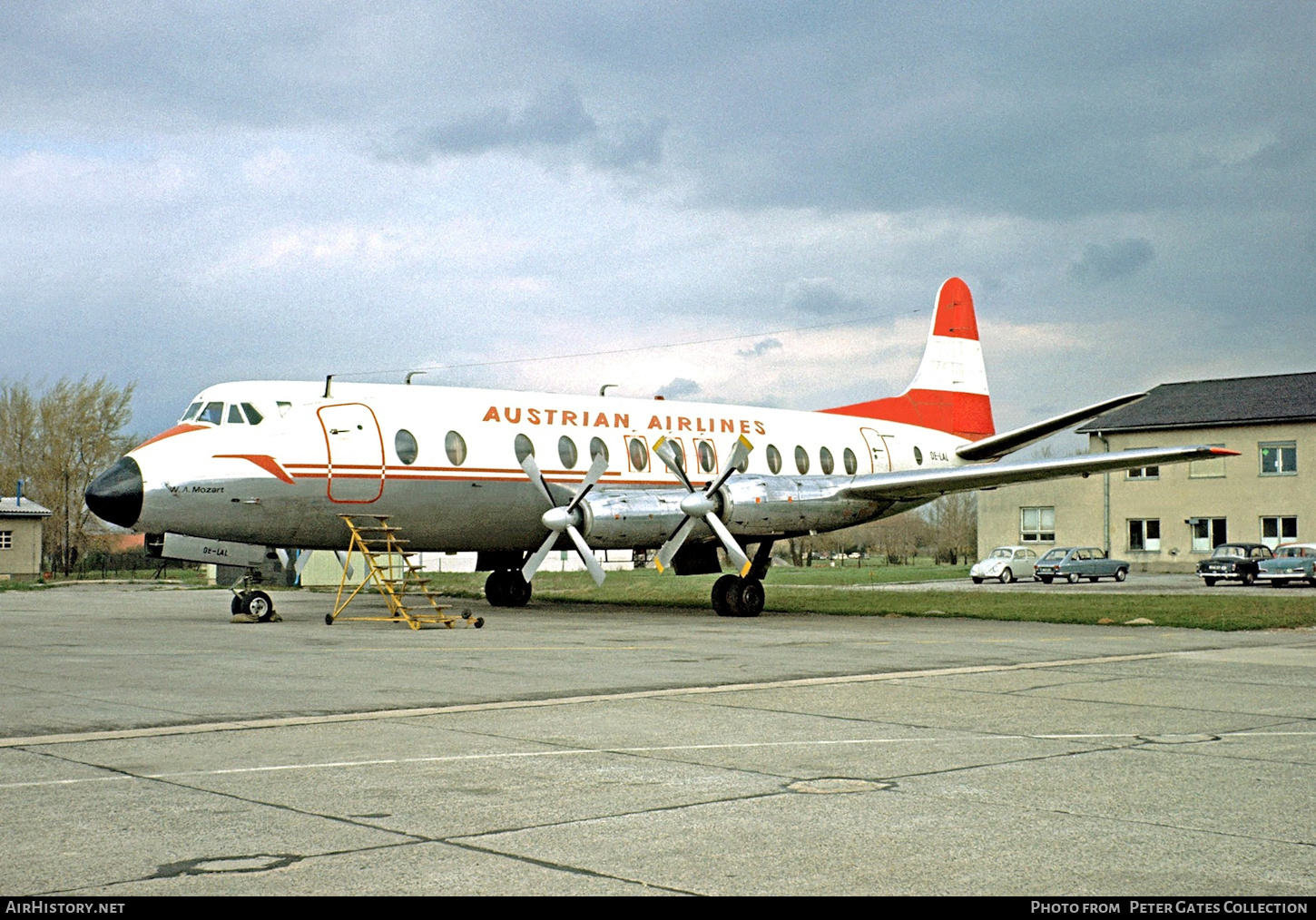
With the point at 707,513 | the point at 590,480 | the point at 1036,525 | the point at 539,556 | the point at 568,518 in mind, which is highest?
the point at 590,480

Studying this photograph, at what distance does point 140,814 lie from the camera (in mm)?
6664

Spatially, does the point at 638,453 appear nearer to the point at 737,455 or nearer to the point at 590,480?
the point at 590,480

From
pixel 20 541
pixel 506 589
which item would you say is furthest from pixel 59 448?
pixel 506 589

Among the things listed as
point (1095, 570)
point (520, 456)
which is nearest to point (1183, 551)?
point (1095, 570)

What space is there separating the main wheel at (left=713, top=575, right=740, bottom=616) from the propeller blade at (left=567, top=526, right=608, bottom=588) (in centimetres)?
Answer: 306

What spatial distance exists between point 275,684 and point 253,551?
10456 mm

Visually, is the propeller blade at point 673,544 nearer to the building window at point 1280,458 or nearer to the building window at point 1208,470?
the building window at point 1208,470

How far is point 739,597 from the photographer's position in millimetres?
25500

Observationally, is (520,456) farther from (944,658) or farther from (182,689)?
(182,689)

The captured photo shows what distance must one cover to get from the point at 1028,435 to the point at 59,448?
187 ft

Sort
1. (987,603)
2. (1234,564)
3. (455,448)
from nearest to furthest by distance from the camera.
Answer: (455,448) → (987,603) → (1234,564)

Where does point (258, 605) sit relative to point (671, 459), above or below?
below

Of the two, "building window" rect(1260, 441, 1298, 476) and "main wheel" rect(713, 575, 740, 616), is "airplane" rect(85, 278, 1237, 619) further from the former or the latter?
"building window" rect(1260, 441, 1298, 476)

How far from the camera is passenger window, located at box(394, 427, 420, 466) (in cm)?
2352
